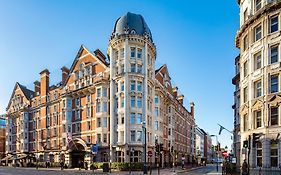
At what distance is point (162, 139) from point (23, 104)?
150ft

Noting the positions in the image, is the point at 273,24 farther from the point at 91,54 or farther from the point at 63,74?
the point at 63,74

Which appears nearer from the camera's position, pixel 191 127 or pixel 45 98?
pixel 45 98

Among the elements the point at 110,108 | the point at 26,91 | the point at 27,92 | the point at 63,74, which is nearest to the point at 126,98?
the point at 110,108

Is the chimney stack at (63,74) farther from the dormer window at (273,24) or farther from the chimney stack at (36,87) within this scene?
the dormer window at (273,24)

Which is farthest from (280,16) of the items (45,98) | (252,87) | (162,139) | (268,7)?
(45,98)

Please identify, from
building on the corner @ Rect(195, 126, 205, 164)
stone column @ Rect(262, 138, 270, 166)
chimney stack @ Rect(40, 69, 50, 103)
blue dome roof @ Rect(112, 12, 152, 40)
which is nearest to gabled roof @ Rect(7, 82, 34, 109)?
chimney stack @ Rect(40, 69, 50, 103)

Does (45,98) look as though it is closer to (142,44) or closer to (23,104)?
(23,104)

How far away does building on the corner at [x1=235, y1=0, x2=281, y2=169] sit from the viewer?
2491 centimetres

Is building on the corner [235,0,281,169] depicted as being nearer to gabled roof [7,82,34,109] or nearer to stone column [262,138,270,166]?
stone column [262,138,270,166]

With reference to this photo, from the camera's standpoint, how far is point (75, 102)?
216 ft

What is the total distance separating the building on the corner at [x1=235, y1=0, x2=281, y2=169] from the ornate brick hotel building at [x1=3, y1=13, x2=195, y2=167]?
1786cm

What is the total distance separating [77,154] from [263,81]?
1798 inches

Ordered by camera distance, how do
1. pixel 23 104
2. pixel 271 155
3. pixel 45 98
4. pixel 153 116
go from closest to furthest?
pixel 271 155, pixel 153 116, pixel 45 98, pixel 23 104

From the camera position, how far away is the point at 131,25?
5544 centimetres
